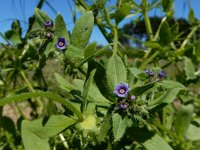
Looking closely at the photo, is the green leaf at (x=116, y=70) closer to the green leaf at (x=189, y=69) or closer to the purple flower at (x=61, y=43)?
the purple flower at (x=61, y=43)

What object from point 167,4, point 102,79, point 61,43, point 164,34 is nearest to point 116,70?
point 102,79

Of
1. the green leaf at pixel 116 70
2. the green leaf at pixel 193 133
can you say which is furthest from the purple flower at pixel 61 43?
the green leaf at pixel 193 133

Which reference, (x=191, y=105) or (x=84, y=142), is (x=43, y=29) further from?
(x=191, y=105)

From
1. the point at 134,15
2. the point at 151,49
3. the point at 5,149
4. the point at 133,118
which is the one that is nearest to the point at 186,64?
the point at 151,49

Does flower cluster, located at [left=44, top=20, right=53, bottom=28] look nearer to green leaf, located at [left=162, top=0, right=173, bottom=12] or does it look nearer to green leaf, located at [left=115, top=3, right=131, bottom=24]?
green leaf, located at [left=115, top=3, right=131, bottom=24]

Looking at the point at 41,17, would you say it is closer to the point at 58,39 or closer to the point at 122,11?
the point at 58,39

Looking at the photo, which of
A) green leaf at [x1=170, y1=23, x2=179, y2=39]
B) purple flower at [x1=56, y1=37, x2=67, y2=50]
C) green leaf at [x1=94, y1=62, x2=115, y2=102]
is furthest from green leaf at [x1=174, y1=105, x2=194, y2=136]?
purple flower at [x1=56, y1=37, x2=67, y2=50]
